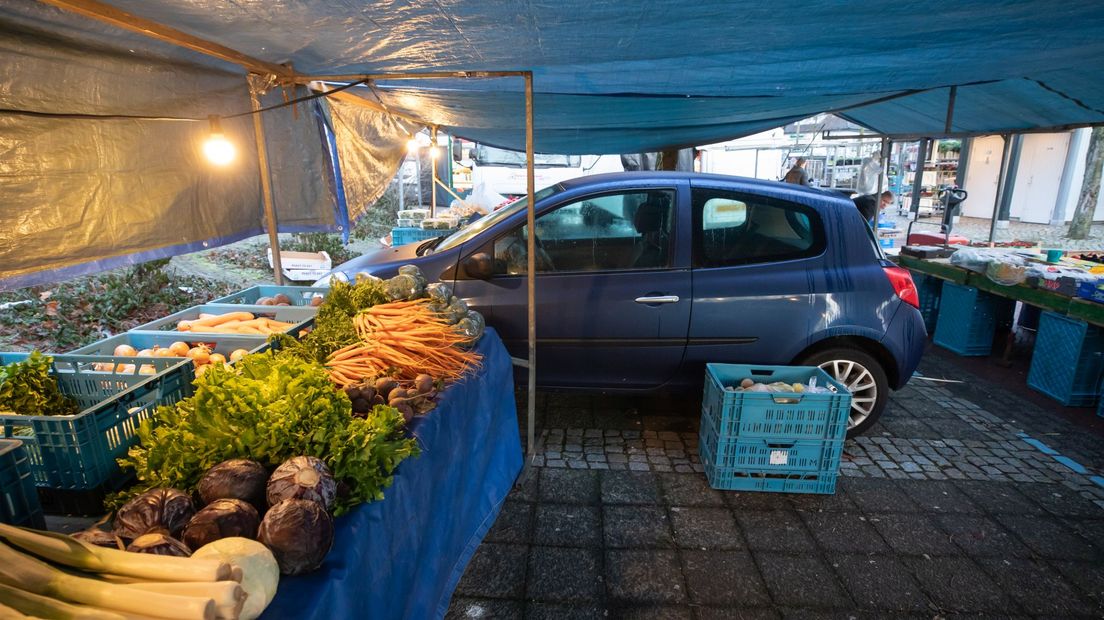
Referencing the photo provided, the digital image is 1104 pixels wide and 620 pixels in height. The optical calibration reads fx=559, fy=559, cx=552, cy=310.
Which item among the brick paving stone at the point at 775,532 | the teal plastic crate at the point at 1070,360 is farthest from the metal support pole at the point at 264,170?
the teal plastic crate at the point at 1070,360

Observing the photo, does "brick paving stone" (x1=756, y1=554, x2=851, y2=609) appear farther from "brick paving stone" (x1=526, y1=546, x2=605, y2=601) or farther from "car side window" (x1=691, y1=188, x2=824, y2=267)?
"car side window" (x1=691, y1=188, x2=824, y2=267)

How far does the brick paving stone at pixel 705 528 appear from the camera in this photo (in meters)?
3.23

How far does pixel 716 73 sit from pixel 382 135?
3.53 m

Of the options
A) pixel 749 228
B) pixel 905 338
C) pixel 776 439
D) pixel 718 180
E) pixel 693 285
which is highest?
pixel 718 180

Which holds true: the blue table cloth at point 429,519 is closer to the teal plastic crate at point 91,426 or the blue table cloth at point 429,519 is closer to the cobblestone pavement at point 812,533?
the cobblestone pavement at point 812,533

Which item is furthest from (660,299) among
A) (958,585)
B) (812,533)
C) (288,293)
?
(288,293)

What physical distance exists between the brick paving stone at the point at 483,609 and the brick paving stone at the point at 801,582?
131cm

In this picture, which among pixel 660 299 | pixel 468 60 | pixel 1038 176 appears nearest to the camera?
pixel 468 60

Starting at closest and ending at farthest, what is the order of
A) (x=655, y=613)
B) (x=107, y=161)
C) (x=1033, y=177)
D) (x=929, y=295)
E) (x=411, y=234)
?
(x=655, y=613), (x=107, y=161), (x=929, y=295), (x=411, y=234), (x=1033, y=177)

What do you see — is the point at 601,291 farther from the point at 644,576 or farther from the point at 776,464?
the point at 644,576

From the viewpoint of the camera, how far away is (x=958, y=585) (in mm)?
2914

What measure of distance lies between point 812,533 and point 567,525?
1.46m

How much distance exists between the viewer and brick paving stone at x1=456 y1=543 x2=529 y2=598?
9.39 ft

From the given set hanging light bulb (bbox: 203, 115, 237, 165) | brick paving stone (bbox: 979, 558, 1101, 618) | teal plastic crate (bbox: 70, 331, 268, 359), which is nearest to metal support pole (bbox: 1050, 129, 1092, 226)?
brick paving stone (bbox: 979, 558, 1101, 618)
